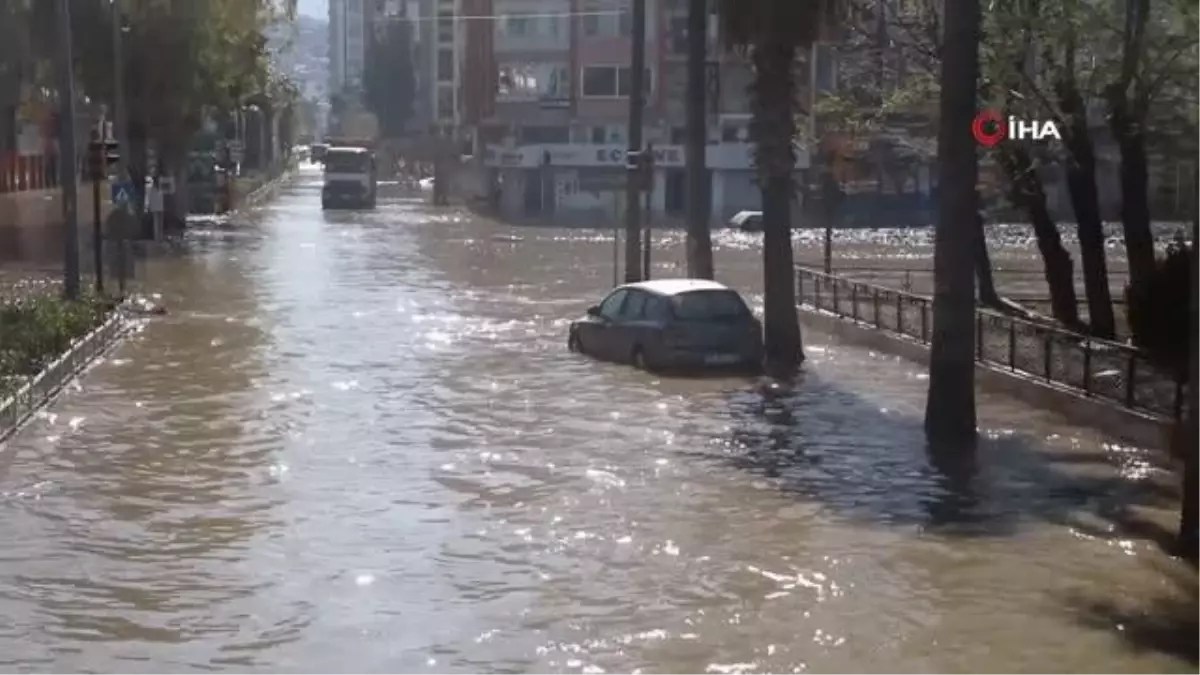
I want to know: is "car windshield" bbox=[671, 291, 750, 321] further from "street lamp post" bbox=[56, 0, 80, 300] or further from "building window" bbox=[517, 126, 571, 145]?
"building window" bbox=[517, 126, 571, 145]

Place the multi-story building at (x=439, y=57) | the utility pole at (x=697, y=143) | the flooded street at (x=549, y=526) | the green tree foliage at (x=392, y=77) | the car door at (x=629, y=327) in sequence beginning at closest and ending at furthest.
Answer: the flooded street at (x=549, y=526)
the car door at (x=629, y=327)
the utility pole at (x=697, y=143)
the multi-story building at (x=439, y=57)
the green tree foliage at (x=392, y=77)

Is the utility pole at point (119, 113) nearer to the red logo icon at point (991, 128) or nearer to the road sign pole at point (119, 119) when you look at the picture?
the road sign pole at point (119, 119)

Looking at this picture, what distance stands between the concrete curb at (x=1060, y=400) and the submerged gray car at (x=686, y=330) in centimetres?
310

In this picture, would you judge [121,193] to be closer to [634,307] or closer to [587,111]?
[634,307]

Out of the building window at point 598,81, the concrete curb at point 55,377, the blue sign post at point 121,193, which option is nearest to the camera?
the concrete curb at point 55,377

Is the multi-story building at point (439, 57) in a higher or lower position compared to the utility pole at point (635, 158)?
higher

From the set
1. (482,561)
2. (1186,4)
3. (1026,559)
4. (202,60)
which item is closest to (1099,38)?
Answer: (1186,4)

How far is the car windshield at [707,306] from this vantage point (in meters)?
27.3

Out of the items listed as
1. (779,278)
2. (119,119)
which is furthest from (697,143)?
(119,119)

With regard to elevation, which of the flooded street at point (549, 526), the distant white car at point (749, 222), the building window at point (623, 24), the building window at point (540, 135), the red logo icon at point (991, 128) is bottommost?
the distant white car at point (749, 222)

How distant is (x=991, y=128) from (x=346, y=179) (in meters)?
62.8

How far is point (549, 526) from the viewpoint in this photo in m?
16.2

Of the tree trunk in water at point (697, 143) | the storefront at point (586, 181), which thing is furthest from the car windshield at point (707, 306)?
the storefront at point (586, 181)

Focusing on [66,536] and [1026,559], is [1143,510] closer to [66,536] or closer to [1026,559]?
[1026,559]
